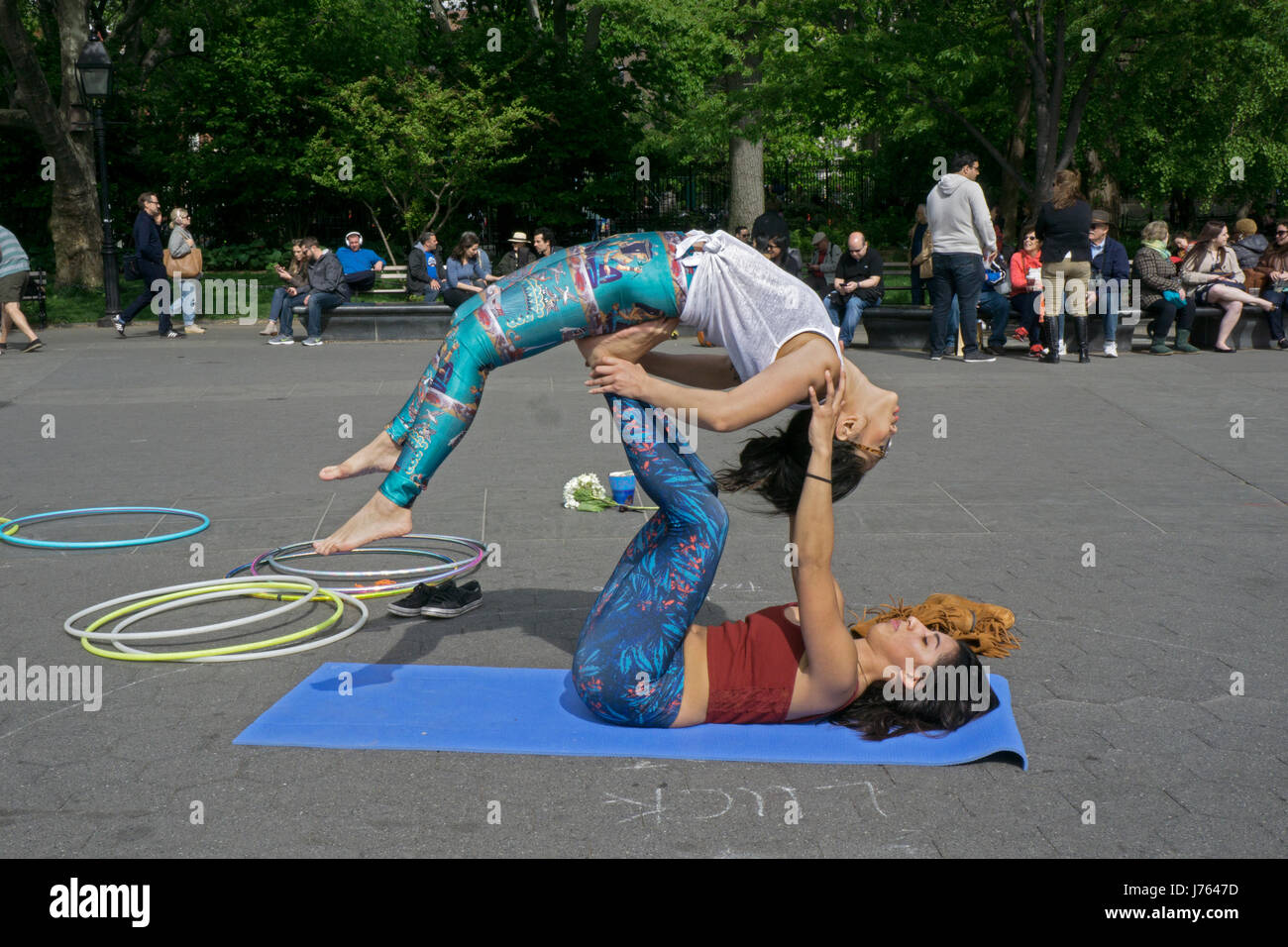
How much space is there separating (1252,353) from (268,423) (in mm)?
10813

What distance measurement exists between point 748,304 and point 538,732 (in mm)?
1613

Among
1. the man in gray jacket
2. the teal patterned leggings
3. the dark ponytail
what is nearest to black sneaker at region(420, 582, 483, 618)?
the teal patterned leggings

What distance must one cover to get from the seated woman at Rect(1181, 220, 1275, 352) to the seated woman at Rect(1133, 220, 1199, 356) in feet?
0.79

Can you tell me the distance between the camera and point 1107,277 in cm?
1401

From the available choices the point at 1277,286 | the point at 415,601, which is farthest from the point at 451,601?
the point at 1277,286

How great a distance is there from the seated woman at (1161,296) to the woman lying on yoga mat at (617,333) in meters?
11.3

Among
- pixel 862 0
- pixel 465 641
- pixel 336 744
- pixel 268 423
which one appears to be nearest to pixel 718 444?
pixel 268 423

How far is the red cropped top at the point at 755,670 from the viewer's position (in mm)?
4176

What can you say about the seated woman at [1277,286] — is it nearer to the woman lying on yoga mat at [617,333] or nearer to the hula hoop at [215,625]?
the woman lying on yoga mat at [617,333]

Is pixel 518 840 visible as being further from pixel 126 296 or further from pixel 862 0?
pixel 126 296

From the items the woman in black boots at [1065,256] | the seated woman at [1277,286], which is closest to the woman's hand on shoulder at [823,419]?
the woman in black boots at [1065,256]

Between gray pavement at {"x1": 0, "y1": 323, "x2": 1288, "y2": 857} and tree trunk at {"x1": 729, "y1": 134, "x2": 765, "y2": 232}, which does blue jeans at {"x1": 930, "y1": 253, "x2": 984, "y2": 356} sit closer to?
gray pavement at {"x1": 0, "y1": 323, "x2": 1288, "y2": 857}

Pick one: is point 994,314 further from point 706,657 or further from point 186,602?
point 706,657

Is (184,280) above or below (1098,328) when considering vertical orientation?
above
